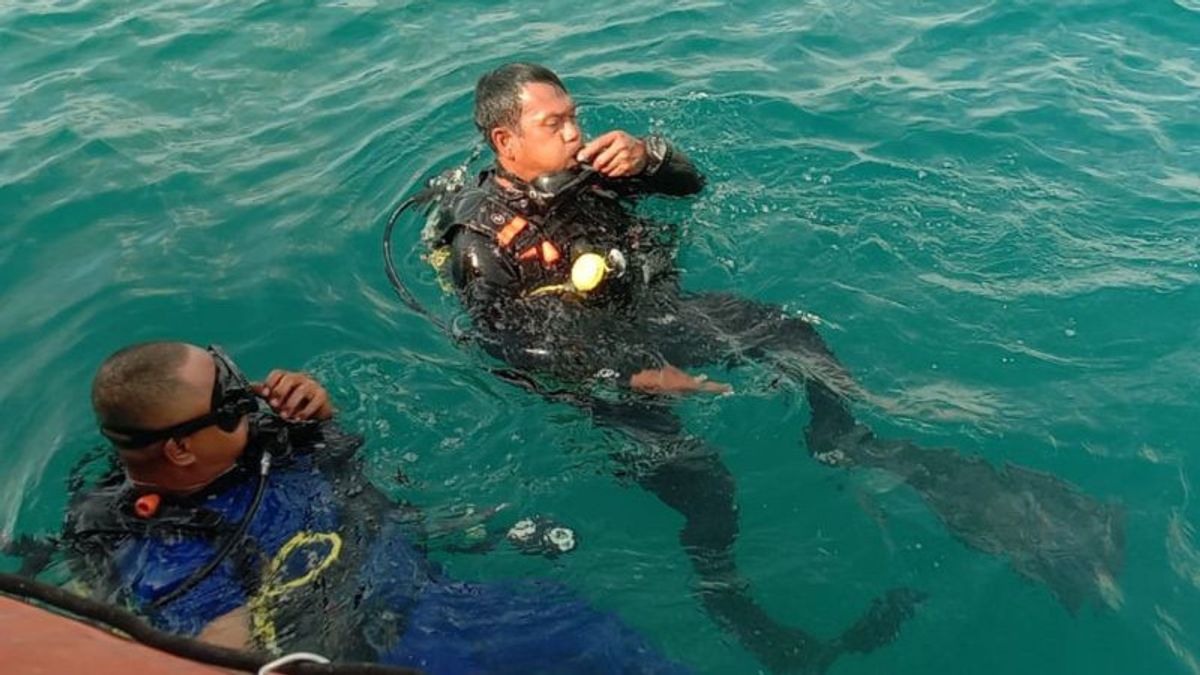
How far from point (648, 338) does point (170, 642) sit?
3424 mm

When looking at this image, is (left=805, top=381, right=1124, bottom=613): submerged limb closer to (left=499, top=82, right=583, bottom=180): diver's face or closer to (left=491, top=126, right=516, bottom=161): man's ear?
(left=499, top=82, right=583, bottom=180): diver's face

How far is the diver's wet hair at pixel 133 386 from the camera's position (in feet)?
10.9

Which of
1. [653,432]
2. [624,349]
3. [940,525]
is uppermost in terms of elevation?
[624,349]

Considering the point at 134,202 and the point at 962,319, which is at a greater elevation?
the point at 134,202

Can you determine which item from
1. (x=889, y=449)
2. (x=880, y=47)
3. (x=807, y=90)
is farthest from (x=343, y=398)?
(x=880, y=47)

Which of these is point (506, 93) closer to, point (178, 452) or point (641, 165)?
point (641, 165)

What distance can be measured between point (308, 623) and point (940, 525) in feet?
8.89

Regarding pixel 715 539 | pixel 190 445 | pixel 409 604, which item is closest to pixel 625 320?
pixel 715 539

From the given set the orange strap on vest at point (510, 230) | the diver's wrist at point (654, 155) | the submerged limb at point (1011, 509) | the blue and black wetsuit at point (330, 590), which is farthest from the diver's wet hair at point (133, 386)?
the submerged limb at point (1011, 509)

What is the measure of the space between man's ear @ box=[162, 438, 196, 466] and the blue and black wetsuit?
0.51 ft

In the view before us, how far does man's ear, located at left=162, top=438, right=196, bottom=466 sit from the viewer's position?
3.41 m

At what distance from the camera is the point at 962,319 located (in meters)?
5.36

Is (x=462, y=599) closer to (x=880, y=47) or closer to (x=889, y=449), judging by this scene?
(x=889, y=449)

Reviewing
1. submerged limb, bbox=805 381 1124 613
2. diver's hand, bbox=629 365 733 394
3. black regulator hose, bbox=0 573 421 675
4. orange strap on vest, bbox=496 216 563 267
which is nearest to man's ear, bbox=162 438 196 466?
black regulator hose, bbox=0 573 421 675
